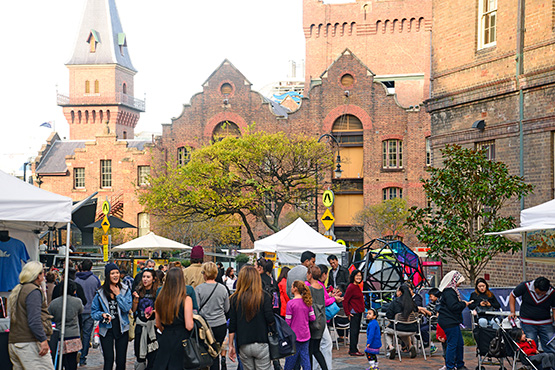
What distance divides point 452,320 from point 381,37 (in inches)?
1999

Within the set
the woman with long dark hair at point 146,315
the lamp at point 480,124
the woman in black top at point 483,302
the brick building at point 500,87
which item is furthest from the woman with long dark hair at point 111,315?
the lamp at point 480,124

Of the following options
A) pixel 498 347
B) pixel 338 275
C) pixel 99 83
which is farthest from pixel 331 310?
pixel 99 83

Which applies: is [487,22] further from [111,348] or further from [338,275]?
[111,348]

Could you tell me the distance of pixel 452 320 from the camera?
40.0ft

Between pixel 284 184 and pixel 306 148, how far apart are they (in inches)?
117

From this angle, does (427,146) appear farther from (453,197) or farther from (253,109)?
(453,197)

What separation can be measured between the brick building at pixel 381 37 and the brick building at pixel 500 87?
37261 millimetres

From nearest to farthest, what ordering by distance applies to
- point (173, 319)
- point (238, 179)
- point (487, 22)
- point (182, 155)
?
1. point (173, 319)
2. point (487, 22)
3. point (238, 179)
4. point (182, 155)

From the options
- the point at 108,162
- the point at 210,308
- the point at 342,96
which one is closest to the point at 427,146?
the point at 342,96

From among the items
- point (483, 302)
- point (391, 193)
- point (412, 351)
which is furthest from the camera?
point (391, 193)

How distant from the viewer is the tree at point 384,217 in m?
46.1

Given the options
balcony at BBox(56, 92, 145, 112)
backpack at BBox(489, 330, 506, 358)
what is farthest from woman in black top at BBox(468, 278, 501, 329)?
balcony at BBox(56, 92, 145, 112)

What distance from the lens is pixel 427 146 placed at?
4828cm

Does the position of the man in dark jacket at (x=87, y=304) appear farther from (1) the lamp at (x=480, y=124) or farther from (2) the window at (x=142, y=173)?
(2) the window at (x=142, y=173)
